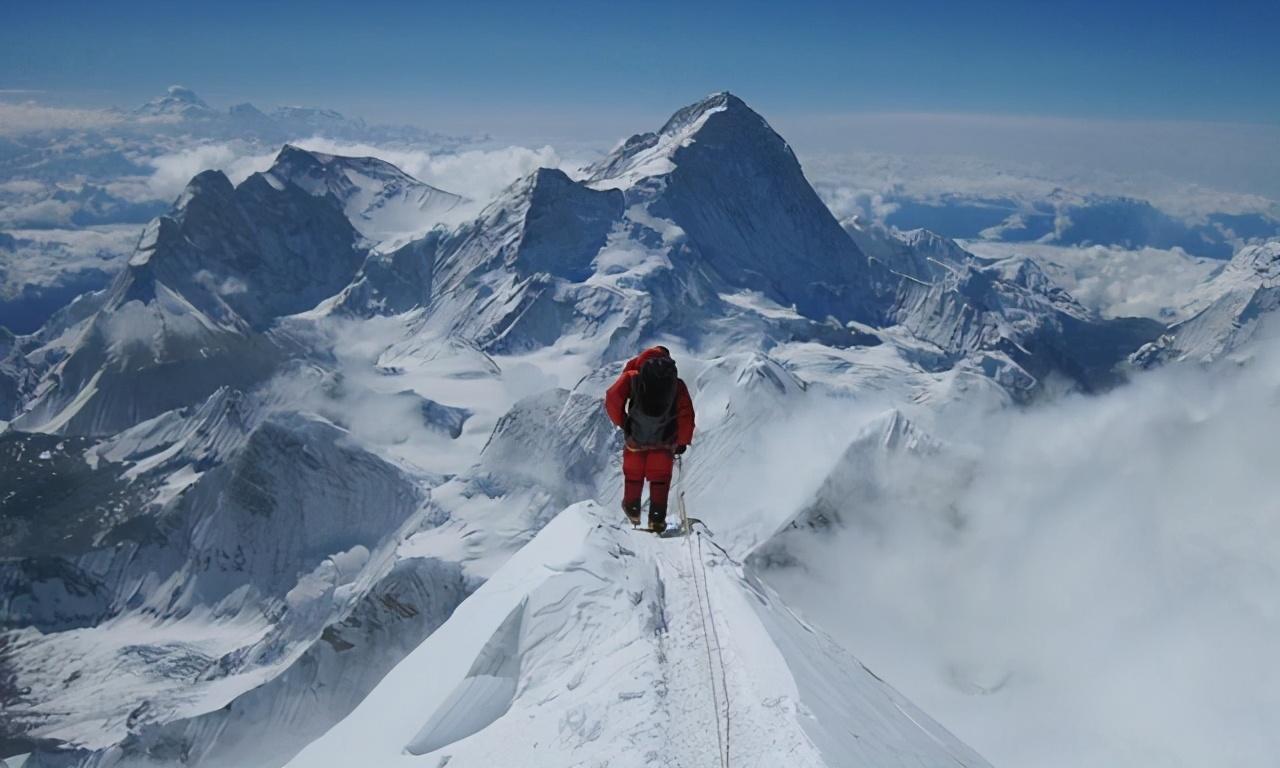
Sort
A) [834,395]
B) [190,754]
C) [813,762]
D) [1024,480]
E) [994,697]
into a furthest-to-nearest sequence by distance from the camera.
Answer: [834,395]
[1024,480]
[190,754]
[994,697]
[813,762]

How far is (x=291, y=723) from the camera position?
9400cm

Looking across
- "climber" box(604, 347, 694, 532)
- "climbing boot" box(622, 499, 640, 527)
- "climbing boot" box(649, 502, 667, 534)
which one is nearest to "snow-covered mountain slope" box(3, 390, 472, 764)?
"climbing boot" box(622, 499, 640, 527)

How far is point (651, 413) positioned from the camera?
19922 millimetres

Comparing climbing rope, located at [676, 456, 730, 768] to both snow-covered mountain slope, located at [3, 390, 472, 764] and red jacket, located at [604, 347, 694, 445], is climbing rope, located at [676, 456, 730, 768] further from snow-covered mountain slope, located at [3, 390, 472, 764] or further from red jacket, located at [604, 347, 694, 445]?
snow-covered mountain slope, located at [3, 390, 472, 764]

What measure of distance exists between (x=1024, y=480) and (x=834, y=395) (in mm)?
49622

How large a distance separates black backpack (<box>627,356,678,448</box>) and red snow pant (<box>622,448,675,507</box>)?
0.34 meters

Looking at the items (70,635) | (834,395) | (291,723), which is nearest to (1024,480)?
(834,395)

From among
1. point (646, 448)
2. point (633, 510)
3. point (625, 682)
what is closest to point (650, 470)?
point (646, 448)

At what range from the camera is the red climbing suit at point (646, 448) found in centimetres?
1995

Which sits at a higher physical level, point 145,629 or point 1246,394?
point 1246,394

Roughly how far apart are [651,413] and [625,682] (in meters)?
6.66

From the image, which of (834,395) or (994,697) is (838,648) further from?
(834,395)

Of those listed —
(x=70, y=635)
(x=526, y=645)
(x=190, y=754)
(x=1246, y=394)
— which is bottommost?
(x=70, y=635)

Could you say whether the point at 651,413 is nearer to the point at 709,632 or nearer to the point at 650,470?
the point at 650,470
